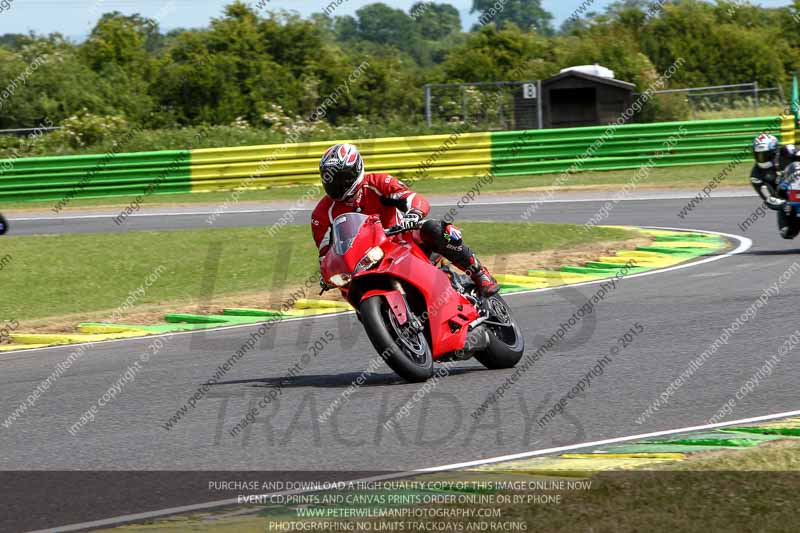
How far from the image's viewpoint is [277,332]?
1170 centimetres

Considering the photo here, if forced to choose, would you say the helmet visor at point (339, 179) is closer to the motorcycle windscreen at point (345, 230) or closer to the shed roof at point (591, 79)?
the motorcycle windscreen at point (345, 230)

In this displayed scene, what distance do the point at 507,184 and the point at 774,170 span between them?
12.1 m

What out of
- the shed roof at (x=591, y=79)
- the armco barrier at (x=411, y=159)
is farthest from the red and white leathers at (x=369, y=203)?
the shed roof at (x=591, y=79)

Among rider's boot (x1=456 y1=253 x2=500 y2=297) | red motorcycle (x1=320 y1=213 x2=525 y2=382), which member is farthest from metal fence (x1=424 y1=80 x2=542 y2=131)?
red motorcycle (x1=320 y1=213 x2=525 y2=382)

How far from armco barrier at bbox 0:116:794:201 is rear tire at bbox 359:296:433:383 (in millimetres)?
19979

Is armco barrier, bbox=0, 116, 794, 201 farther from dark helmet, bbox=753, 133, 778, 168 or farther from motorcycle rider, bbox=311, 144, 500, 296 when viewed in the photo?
motorcycle rider, bbox=311, 144, 500, 296

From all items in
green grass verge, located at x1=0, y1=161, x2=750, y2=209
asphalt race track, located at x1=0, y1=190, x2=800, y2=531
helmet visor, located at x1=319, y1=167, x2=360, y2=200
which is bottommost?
green grass verge, located at x1=0, y1=161, x2=750, y2=209

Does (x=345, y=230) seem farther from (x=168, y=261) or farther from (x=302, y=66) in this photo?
(x=302, y=66)

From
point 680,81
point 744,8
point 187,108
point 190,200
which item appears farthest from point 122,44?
point 190,200

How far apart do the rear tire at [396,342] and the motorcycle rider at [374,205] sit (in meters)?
0.47

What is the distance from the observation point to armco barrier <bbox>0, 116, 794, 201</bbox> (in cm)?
2833

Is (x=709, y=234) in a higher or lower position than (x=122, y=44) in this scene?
lower

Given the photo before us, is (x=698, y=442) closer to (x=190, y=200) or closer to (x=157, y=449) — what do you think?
(x=157, y=449)

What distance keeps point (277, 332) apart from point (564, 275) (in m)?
4.44
